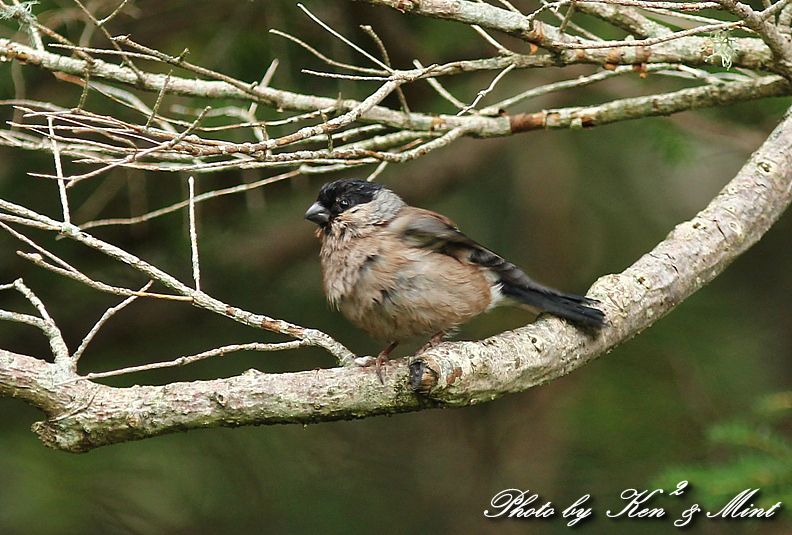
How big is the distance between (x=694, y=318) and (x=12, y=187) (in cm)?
421

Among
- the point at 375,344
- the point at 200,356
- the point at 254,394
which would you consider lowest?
the point at 375,344

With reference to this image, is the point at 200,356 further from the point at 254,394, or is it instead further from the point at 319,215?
the point at 319,215

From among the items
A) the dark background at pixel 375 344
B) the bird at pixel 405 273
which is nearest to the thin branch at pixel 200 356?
the bird at pixel 405 273

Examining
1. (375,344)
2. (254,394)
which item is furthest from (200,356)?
(375,344)

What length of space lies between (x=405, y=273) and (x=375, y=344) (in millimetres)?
2256

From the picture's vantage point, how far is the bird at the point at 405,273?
3396 millimetres

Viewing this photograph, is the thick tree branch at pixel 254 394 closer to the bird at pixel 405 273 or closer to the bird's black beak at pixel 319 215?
the bird at pixel 405 273

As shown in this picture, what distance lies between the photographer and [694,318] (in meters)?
5.63

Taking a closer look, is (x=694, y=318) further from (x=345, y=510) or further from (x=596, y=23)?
(x=345, y=510)

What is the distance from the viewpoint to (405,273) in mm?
3424

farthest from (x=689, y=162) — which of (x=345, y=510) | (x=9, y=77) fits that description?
(x=9, y=77)

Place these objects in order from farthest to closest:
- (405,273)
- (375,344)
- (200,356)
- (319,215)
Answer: (375,344), (319,215), (405,273), (200,356)

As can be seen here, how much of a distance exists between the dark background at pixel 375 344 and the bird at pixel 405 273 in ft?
3.18

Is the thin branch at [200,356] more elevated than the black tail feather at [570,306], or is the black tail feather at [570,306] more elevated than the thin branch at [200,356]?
the thin branch at [200,356]
